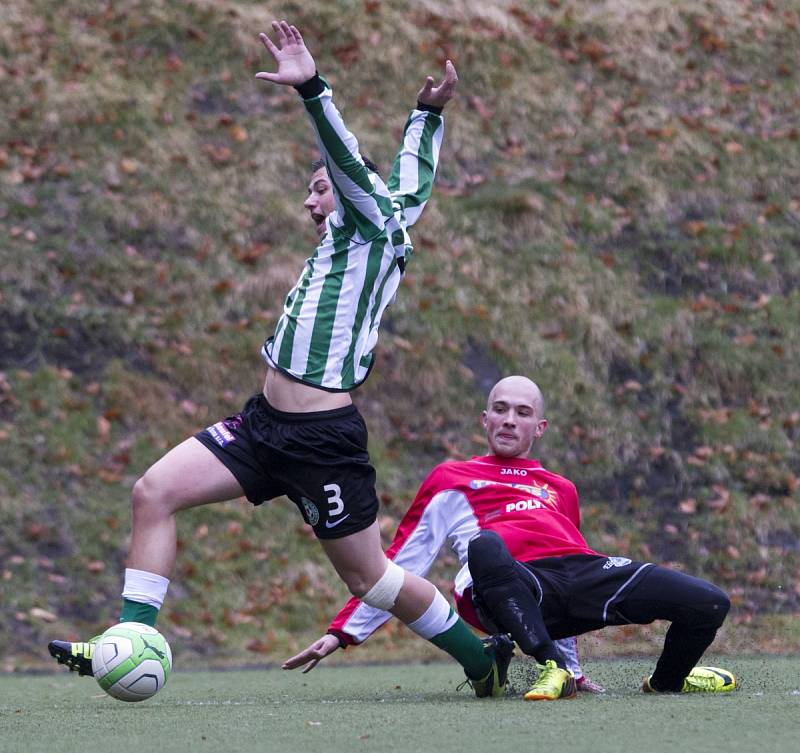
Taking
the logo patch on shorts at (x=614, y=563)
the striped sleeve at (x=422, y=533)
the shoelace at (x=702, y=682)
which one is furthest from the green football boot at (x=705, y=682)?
the striped sleeve at (x=422, y=533)

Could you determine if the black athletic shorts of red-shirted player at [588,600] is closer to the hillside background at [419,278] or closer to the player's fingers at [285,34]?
the player's fingers at [285,34]

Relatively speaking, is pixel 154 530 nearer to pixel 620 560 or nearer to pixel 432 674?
pixel 620 560

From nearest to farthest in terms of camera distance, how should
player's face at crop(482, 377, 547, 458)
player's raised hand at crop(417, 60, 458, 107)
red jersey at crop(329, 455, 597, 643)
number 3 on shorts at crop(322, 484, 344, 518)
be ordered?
number 3 on shorts at crop(322, 484, 344, 518) < red jersey at crop(329, 455, 597, 643) < player's raised hand at crop(417, 60, 458, 107) < player's face at crop(482, 377, 547, 458)

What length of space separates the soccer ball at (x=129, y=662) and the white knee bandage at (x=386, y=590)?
70 centimetres

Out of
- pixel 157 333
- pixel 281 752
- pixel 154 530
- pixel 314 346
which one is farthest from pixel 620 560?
pixel 157 333

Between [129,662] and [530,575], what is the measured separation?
4.42 ft

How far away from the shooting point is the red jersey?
187 inches

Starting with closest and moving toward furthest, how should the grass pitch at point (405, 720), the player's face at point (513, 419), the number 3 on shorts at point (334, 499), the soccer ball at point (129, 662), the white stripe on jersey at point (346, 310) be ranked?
the grass pitch at point (405, 720) → the soccer ball at point (129, 662) → the number 3 on shorts at point (334, 499) → the white stripe on jersey at point (346, 310) → the player's face at point (513, 419)

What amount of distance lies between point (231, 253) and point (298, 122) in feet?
6.08

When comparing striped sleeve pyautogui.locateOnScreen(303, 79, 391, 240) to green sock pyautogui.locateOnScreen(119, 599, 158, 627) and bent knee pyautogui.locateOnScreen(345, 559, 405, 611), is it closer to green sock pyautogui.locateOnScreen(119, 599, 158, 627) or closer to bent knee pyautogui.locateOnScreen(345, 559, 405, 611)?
bent knee pyautogui.locateOnScreen(345, 559, 405, 611)

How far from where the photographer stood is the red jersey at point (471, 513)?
474 centimetres

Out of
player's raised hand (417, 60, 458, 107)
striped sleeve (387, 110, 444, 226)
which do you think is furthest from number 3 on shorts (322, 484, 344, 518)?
player's raised hand (417, 60, 458, 107)

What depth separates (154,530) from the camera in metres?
4.25

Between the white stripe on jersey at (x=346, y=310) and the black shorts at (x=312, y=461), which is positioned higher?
the white stripe on jersey at (x=346, y=310)
